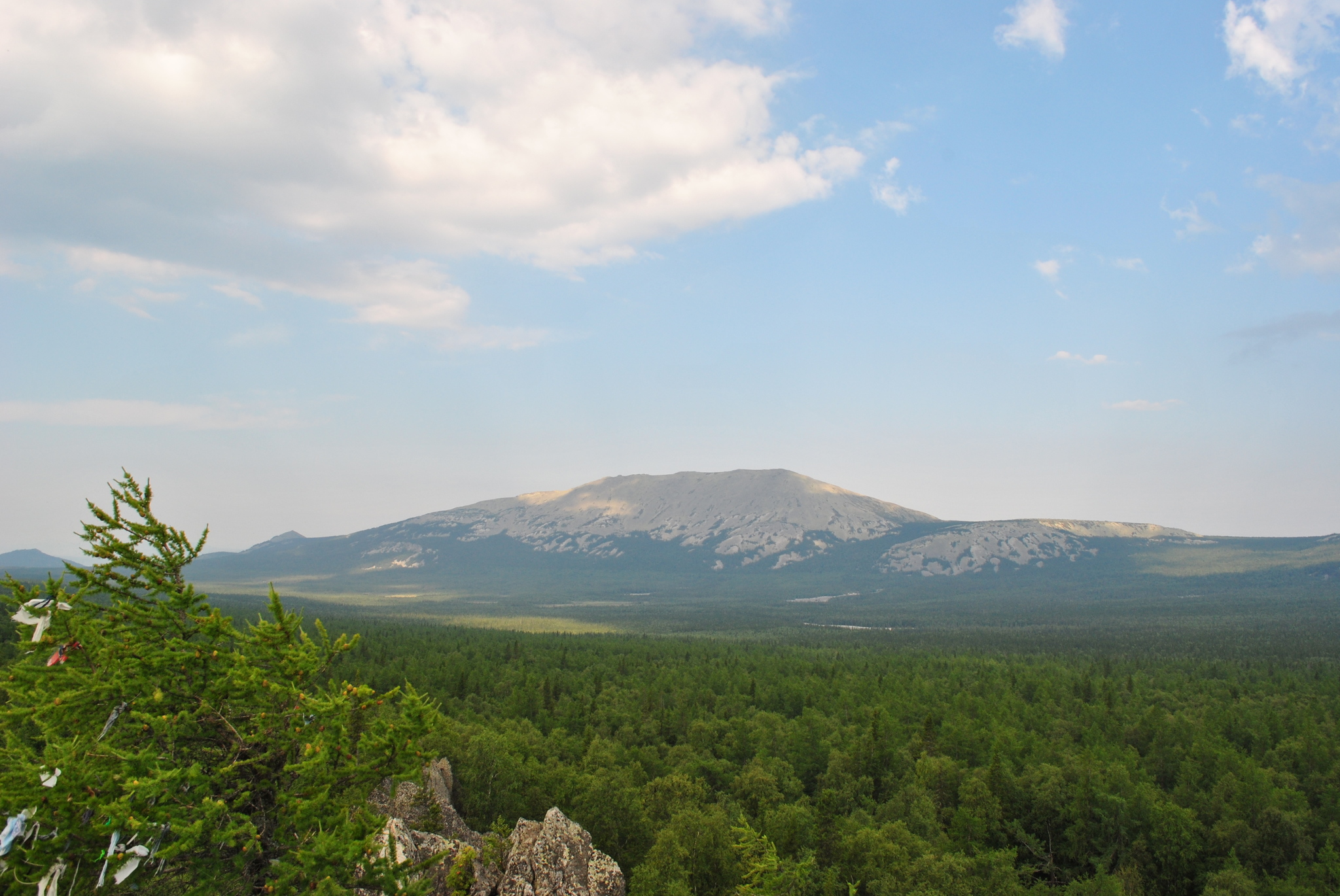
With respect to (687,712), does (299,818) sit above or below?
above

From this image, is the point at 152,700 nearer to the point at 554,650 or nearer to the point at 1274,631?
the point at 554,650

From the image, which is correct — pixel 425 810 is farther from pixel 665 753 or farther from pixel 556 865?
pixel 665 753

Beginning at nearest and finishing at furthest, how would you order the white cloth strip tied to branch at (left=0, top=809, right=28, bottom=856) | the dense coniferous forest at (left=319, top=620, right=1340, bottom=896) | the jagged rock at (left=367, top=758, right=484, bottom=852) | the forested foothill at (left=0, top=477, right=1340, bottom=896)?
the white cloth strip tied to branch at (left=0, top=809, right=28, bottom=856)
the forested foothill at (left=0, top=477, right=1340, bottom=896)
the jagged rock at (left=367, top=758, right=484, bottom=852)
the dense coniferous forest at (left=319, top=620, right=1340, bottom=896)

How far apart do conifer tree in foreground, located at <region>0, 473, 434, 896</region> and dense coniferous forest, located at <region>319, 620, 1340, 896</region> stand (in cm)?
648

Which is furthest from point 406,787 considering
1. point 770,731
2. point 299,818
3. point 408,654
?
point 408,654

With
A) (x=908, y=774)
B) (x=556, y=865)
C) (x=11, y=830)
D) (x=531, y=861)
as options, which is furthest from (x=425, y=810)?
(x=908, y=774)

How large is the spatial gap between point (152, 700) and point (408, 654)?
10561 centimetres

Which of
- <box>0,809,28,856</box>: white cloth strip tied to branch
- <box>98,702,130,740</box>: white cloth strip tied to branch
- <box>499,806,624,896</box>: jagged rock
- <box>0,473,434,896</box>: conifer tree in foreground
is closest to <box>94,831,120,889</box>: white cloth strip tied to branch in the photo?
<box>0,473,434,896</box>: conifer tree in foreground

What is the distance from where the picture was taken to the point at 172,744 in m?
19.8

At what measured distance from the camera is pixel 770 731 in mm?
74438

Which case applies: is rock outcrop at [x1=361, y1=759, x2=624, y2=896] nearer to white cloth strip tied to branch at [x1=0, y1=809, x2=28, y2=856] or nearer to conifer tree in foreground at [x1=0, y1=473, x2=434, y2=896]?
conifer tree in foreground at [x1=0, y1=473, x2=434, y2=896]

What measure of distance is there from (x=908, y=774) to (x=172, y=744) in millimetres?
63937

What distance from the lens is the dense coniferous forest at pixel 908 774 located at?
45.4 meters

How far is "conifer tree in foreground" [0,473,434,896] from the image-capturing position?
16.6m
